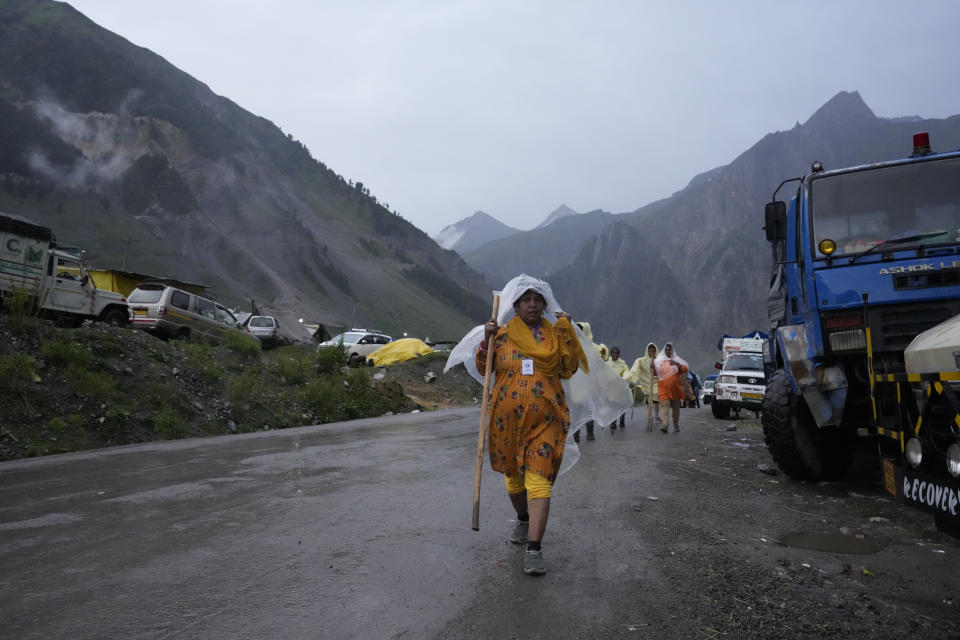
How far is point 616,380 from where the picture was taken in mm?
5996

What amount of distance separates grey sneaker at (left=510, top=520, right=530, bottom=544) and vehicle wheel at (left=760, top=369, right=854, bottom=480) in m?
3.87

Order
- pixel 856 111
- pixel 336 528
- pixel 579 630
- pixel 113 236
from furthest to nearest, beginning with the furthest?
pixel 856 111 → pixel 113 236 → pixel 336 528 → pixel 579 630

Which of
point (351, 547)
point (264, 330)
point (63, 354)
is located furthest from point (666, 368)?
point (264, 330)

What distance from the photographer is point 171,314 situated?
21250 millimetres

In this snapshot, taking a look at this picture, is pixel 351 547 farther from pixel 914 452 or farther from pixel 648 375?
pixel 648 375

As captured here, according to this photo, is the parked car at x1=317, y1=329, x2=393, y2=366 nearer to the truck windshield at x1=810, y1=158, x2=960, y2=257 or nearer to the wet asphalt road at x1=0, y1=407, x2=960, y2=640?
the wet asphalt road at x1=0, y1=407, x2=960, y2=640

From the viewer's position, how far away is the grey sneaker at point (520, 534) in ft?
16.8

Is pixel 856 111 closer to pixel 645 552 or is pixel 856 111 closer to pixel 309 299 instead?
pixel 309 299

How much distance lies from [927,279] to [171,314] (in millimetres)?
19764

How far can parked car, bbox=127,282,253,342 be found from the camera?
68.5 feet

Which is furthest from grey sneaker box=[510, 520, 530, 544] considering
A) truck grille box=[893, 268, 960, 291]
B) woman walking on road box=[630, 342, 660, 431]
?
woman walking on road box=[630, 342, 660, 431]

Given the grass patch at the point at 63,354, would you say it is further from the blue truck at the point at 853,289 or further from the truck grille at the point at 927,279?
the truck grille at the point at 927,279

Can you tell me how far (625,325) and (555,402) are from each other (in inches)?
5763

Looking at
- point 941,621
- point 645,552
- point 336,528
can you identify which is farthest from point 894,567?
point 336,528
